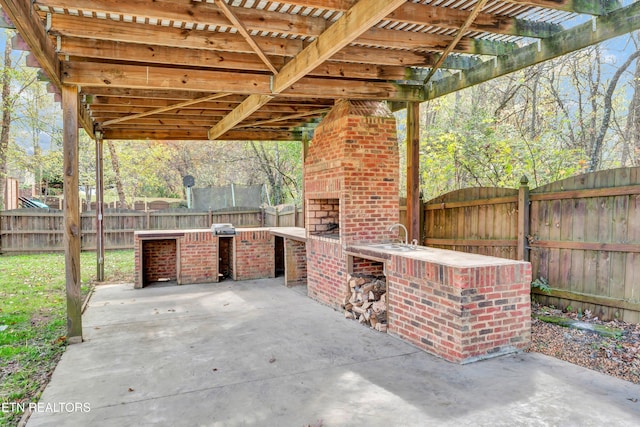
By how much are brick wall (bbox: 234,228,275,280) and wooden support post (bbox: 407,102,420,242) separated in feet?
11.5

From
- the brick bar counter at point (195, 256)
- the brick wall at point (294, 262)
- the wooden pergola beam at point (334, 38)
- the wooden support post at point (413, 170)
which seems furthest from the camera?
the brick bar counter at point (195, 256)

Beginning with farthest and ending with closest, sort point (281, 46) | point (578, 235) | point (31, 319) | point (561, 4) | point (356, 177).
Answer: point (356, 177) → point (31, 319) → point (578, 235) → point (281, 46) → point (561, 4)

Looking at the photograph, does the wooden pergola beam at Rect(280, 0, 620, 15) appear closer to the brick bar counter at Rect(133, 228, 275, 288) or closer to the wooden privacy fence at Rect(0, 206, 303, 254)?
the brick bar counter at Rect(133, 228, 275, 288)

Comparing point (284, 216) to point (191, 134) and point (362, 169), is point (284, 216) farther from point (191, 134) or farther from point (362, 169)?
point (362, 169)

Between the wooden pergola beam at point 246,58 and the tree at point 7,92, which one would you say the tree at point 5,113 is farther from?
the wooden pergola beam at point 246,58

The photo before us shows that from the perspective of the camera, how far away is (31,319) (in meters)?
5.38

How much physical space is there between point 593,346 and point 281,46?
4.32m

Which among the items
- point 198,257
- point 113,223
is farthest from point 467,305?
point 113,223

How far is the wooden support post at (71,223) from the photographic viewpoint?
452 centimetres

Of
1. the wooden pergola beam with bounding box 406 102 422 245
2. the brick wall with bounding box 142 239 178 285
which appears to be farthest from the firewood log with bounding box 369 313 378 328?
the brick wall with bounding box 142 239 178 285

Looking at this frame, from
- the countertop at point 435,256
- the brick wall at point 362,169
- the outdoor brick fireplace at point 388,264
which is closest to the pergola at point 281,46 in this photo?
the brick wall at point 362,169

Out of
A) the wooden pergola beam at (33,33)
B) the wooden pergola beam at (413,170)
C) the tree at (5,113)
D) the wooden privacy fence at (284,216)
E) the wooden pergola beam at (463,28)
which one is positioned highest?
the tree at (5,113)

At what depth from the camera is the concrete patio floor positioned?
2760 millimetres

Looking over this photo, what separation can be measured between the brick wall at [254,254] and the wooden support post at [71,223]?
3756mm
